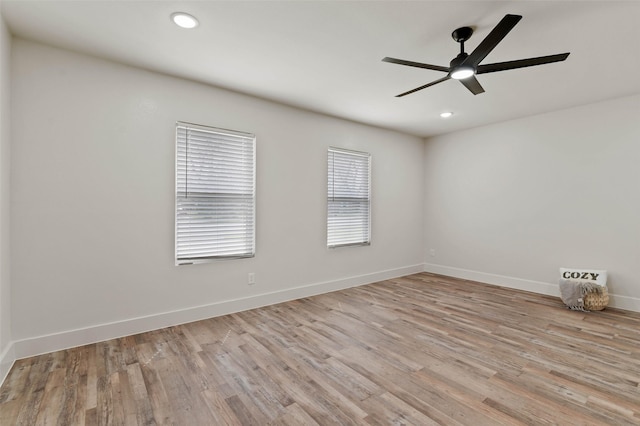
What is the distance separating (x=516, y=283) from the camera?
185 inches

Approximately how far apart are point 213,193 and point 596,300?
15.6 ft

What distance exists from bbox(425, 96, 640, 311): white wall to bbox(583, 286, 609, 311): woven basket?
0.36 m

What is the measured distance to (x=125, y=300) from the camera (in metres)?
2.91

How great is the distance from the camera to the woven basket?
3.61 m

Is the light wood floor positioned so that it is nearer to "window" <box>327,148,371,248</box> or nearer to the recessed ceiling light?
"window" <box>327,148,371,248</box>

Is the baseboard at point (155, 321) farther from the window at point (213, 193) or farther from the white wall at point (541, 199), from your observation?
the white wall at point (541, 199)

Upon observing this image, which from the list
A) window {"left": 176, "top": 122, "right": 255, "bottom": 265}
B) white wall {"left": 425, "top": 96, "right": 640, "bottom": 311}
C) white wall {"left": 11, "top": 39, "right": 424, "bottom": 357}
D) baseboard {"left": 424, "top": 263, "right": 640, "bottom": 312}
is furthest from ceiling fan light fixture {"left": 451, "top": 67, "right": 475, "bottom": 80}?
baseboard {"left": 424, "top": 263, "right": 640, "bottom": 312}

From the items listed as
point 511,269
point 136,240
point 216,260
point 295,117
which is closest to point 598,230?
point 511,269

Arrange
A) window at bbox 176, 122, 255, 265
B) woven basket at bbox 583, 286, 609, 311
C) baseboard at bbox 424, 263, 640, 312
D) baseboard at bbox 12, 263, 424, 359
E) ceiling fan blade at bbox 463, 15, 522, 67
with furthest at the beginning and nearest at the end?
1. baseboard at bbox 424, 263, 640, 312
2. woven basket at bbox 583, 286, 609, 311
3. window at bbox 176, 122, 255, 265
4. baseboard at bbox 12, 263, 424, 359
5. ceiling fan blade at bbox 463, 15, 522, 67

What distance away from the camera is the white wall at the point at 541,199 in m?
3.79

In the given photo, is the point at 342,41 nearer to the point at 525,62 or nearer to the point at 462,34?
the point at 462,34

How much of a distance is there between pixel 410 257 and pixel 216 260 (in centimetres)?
380

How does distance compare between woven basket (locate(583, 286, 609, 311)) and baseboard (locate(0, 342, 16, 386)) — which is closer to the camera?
baseboard (locate(0, 342, 16, 386))

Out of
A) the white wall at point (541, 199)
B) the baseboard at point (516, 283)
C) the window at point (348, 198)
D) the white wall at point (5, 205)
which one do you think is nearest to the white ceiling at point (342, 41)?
the white wall at point (5, 205)
